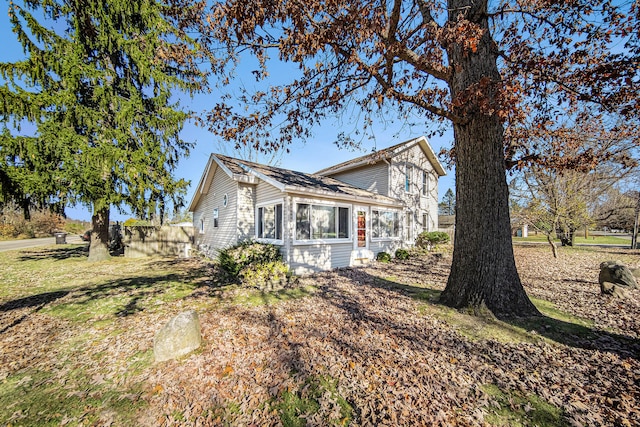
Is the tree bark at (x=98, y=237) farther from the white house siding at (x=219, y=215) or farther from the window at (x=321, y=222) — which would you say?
the window at (x=321, y=222)

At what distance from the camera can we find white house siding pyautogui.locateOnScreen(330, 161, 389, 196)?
1575 centimetres

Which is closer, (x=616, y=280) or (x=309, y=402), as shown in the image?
(x=309, y=402)

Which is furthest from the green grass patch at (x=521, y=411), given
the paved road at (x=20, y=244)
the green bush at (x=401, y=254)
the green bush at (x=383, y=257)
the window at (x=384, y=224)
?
the paved road at (x=20, y=244)

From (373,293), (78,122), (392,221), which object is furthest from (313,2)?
(78,122)

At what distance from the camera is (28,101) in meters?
10.4

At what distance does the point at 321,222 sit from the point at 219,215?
21.3ft

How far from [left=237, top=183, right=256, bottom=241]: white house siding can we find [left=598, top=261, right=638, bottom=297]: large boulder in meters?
11.7

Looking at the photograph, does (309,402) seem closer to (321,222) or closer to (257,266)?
(257,266)

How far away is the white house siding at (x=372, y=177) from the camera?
51.7ft

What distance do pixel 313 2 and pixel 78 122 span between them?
12.7 m

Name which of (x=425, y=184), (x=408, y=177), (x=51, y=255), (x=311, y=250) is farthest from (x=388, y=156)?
(x=51, y=255)

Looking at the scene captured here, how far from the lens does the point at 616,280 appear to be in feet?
22.0

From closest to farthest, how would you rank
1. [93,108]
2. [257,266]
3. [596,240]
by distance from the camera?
[257,266]
[93,108]
[596,240]

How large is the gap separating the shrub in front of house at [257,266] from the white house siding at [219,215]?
113 inches
